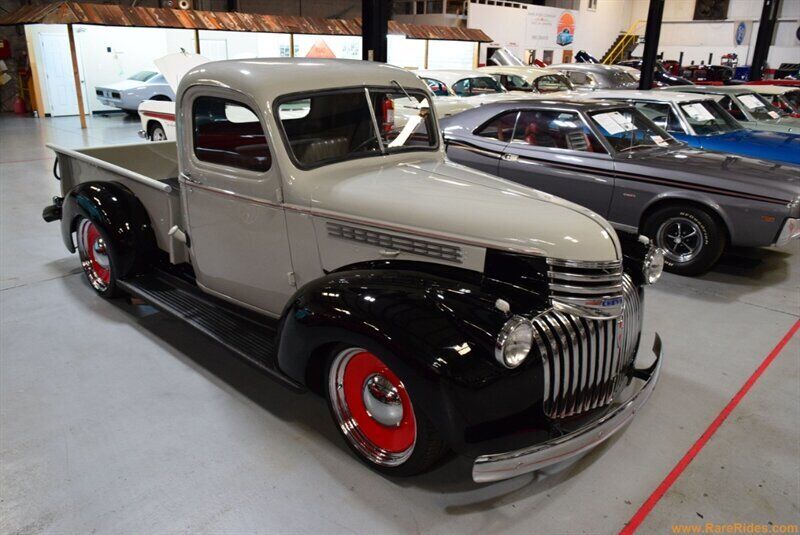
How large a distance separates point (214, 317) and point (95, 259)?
1701 mm

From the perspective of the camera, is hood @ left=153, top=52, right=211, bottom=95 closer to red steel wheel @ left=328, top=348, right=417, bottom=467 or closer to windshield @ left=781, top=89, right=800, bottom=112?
red steel wheel @ left=328, top=348, right=417, bottom=467

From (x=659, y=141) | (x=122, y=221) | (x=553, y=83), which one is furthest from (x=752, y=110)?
(x=122, y=221)

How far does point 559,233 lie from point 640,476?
4.06ft

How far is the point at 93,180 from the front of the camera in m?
4.57

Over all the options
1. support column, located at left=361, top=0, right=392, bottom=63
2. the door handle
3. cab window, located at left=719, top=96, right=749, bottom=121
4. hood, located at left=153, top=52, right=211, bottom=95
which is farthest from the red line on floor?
hood, located at left=153, top=52, right=211, bottom=95

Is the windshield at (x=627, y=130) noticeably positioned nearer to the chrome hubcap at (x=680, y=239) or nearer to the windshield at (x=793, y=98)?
the chrome hubcap at (x=680, y=239)

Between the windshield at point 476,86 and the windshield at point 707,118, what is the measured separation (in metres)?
5.86

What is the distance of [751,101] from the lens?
9.84 metres

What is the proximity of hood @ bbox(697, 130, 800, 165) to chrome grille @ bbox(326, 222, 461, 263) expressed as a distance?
217 inches

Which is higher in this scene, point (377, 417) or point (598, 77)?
point (598, 77)

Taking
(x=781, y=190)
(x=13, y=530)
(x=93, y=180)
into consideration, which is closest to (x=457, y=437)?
(x=13, y=530)

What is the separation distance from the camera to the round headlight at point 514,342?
7.57 feet

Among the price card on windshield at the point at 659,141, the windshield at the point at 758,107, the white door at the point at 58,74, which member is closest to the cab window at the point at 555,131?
the price card on windshield at the point at 659,141

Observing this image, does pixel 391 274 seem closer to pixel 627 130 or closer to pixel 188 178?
pixel 188 178
